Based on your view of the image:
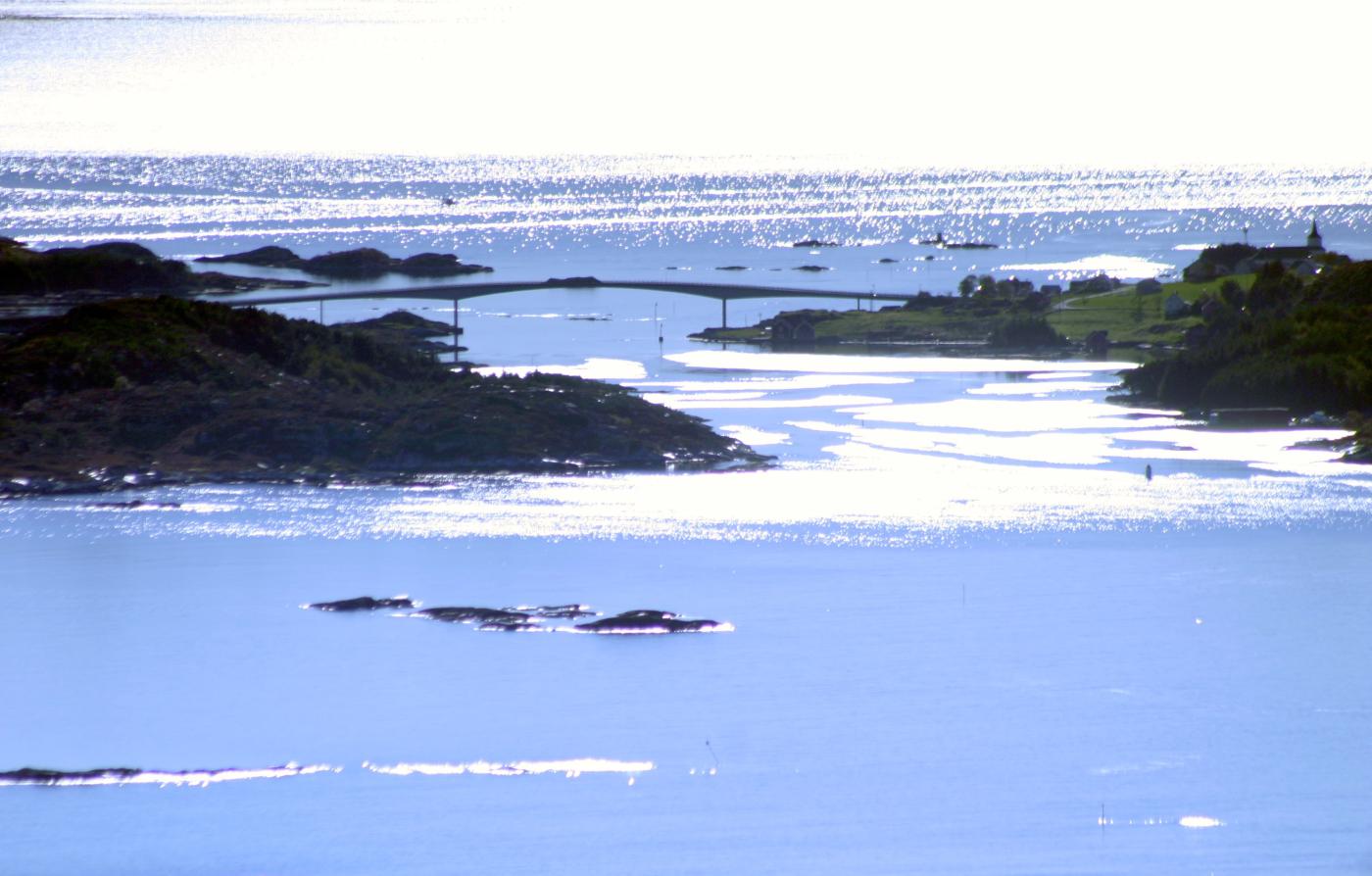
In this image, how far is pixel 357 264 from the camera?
133 m

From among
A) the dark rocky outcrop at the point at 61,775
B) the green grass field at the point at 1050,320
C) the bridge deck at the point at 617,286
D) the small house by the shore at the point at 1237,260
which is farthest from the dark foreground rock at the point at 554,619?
the small house by the shore at the point at 1237,260

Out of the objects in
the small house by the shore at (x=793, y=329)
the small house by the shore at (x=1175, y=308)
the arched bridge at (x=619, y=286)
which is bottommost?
the small house by the shore at (x=793, y=329)

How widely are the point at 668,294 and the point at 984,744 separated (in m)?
106

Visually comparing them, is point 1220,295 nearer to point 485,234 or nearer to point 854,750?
point 854,750

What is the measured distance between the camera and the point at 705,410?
70188 mm

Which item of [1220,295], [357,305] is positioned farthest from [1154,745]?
[357,305]

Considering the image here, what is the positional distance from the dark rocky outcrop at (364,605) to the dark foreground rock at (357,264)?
92.5 m

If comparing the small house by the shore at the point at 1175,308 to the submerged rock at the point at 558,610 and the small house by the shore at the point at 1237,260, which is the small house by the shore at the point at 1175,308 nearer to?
the small house by the shore at the point at 1237,260

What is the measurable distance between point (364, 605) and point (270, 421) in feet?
64.9

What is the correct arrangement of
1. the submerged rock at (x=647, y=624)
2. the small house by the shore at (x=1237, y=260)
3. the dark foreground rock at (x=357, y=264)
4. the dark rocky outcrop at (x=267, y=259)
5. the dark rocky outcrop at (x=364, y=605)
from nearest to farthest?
the submerged rock at (x=647, y=624), the dark rocky outcrop at (x=364, y=605), the small house by the shore at (x=1237, y=260), the dark foreground rock at (x=357, y=264), the dark rocky outcrop at (x=267, y=259)

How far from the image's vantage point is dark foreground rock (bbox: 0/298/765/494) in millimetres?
56531

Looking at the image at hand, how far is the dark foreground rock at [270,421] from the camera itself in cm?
5653

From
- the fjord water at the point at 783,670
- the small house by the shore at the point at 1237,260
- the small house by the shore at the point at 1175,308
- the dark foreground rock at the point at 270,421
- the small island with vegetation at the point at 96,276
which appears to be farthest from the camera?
the small house by the shore at the point at 1237,260

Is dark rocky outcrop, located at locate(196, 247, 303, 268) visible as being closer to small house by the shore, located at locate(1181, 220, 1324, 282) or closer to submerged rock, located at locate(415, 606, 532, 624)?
small house by the shore, located at locate(1181, 220, 1324, 282)
